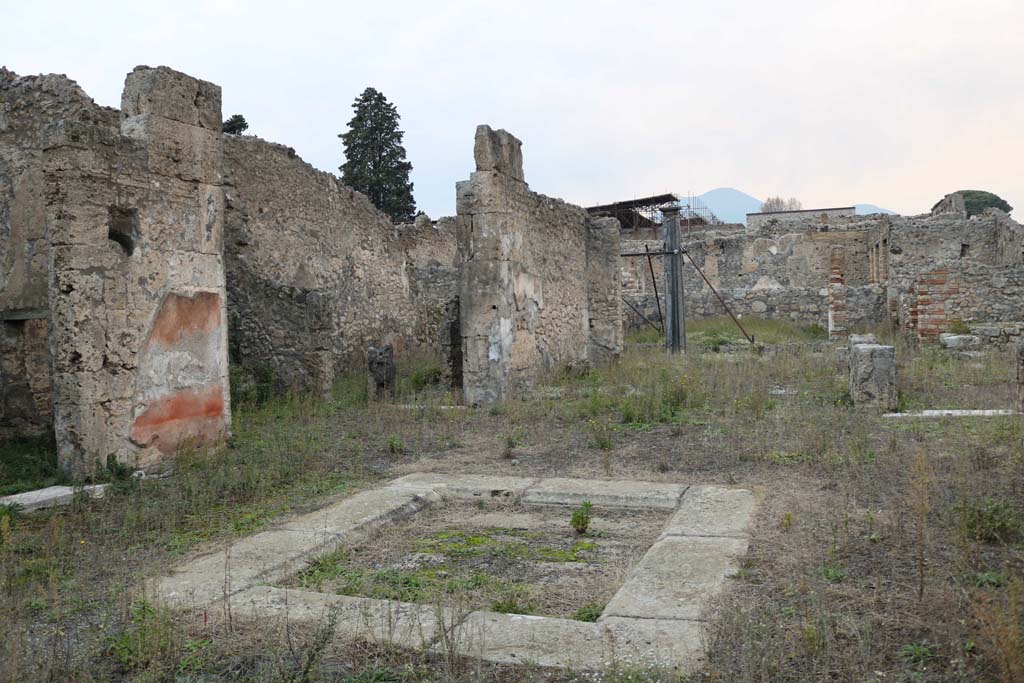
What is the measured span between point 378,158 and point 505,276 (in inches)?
973

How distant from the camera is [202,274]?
7.27 meters

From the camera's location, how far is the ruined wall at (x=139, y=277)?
6.34 meters

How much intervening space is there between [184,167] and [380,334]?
747cm

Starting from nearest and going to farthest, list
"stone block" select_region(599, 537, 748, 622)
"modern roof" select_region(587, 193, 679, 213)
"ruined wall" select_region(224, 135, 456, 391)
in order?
"stone block" select_region(599, 537, 748, 622) < "ruined wall" select_region(224, 135, 456, 391) < "modern roof" select_region(587, 193, 679, 213)

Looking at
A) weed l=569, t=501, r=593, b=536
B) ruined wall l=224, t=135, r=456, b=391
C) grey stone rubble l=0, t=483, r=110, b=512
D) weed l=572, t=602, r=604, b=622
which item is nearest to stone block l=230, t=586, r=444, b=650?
weed l=572, t=602, r=604, b=622

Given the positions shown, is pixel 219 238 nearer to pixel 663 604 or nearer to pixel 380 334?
pixel 663 604

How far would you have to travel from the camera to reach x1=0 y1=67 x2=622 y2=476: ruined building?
643 cm

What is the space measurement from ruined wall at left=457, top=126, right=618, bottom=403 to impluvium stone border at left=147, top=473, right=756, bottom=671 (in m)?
4.39

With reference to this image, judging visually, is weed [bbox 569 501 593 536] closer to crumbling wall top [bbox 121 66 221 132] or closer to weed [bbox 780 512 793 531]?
weed [bbox 780 512 793 531]

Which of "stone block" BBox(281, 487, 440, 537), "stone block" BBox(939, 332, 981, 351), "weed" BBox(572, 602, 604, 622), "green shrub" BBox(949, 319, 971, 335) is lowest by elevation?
"weed" BBox(572, 602, 604, 622)

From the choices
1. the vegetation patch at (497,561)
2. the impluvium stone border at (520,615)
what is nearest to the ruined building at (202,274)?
the impluvium stone border at (520,615)

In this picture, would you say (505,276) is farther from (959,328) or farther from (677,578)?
(959,328)

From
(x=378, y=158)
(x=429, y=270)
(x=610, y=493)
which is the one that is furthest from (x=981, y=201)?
(x=610, y=493)

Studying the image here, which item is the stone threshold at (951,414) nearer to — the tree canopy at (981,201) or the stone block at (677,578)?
the stone block at (677,578)
